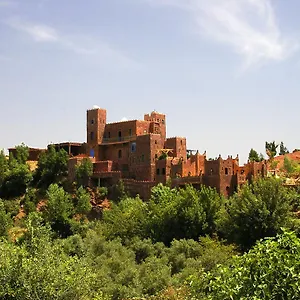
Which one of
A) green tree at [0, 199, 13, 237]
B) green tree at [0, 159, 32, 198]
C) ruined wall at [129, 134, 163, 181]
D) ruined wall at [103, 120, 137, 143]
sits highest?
ruined wall at [103, 120, 137, 143]

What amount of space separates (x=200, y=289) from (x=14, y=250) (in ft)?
34.8

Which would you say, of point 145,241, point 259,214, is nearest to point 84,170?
point 145,241

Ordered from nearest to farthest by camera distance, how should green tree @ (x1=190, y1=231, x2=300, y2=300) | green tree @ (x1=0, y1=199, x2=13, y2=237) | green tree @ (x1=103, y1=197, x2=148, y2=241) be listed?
green tree @ (x1=190, y1=231, x2=300, y2=300) → green tree @ (x1=103, y1=197, x2=148, y2=241) → green tree @ (x1=0, y1=199, x2=13, y2=237)

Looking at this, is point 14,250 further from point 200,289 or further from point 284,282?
point 284,282

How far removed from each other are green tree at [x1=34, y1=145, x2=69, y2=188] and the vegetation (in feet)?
0.30

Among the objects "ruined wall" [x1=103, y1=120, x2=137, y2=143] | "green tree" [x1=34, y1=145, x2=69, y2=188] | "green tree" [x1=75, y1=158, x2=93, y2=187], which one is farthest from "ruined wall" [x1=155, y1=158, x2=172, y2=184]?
"green tree" [x1=34, y1=145, x2=69, y2=188]

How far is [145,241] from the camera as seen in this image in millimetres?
35531

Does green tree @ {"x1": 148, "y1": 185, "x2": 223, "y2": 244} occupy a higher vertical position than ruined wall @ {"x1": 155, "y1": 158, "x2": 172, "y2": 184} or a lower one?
lower

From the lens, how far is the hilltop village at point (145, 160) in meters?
44.4

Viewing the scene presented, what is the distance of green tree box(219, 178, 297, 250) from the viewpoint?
31.7 metres

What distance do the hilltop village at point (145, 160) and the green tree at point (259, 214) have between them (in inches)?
399

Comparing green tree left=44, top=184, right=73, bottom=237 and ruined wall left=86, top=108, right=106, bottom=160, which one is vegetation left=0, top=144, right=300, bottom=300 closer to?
green tree left=44, top=184, right=73, bottom=237

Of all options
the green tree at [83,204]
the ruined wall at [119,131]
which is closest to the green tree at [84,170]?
the green tree at [83,204]

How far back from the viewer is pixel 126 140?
170 feet
